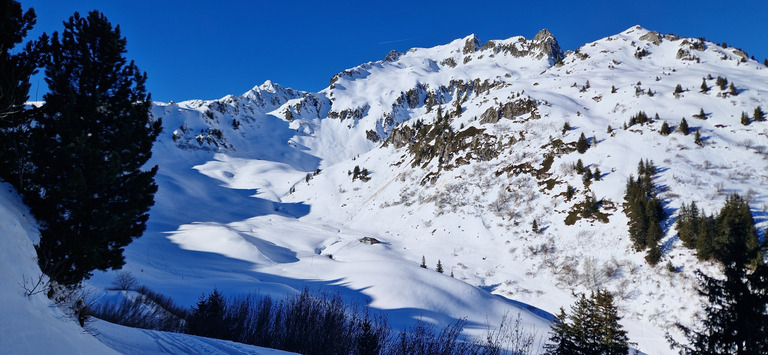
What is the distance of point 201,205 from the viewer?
215 ft

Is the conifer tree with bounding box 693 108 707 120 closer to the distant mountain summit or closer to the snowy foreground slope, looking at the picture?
the distant mountain summit

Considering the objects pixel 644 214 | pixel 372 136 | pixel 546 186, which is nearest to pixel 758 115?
pixel 546 186

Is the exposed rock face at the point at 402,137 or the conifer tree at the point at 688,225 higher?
the exposed rock face at the point at 402,137

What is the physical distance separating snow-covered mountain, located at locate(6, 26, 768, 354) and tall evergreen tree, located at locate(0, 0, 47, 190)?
1101cm

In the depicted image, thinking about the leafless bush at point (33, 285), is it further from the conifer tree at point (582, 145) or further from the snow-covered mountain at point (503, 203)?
the conifer tree at point (582, 145)

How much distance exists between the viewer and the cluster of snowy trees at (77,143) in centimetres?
749

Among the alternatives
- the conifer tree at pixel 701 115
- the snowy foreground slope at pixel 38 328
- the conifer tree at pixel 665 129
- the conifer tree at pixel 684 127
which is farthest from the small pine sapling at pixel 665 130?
the snowy foreground slope at pixel 38 328

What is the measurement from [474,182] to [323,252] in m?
21.9

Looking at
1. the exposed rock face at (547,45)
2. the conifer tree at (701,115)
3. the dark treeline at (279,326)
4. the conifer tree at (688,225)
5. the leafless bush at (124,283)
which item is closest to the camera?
the dark treeline at (279,326)

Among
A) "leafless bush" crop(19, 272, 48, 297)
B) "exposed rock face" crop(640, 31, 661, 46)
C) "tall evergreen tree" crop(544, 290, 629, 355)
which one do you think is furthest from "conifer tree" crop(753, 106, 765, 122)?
"leafless bush" crop(19, 272, 48, 297)

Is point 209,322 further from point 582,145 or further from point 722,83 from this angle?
point 722,83

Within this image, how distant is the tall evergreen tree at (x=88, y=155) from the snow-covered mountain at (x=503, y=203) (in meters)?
9.72

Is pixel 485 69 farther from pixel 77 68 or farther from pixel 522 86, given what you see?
pixel 77 68

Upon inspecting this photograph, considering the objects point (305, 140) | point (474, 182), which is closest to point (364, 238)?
point (474, 182)
